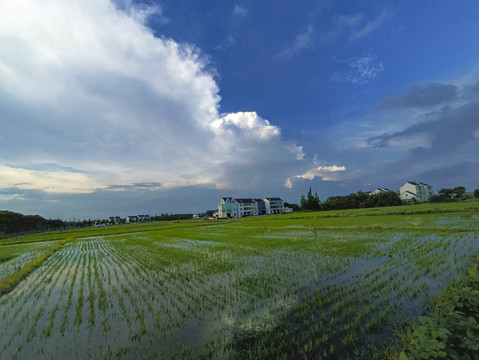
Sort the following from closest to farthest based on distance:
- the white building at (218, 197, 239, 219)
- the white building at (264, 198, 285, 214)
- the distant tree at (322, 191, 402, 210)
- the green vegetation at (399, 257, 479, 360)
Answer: the green vegetation at (399, 257, 479, 360) → the distant tree at (322, 191, 402, 210) → the white building at (218, 197, 239, 219) → the white building at (264, 198, 285, 214)

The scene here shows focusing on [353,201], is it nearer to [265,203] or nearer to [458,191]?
[458,191]

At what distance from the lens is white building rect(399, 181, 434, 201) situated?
87438 millimetres

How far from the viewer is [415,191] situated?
87250mm

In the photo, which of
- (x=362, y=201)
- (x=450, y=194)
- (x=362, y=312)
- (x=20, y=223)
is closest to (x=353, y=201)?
(x=362, y=201)

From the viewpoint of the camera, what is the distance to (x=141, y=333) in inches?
207

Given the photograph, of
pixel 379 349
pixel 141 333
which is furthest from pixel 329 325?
pixel 141 333

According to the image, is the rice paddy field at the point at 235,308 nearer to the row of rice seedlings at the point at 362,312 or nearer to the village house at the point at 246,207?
the row of rice seedlings at the point at 362,312

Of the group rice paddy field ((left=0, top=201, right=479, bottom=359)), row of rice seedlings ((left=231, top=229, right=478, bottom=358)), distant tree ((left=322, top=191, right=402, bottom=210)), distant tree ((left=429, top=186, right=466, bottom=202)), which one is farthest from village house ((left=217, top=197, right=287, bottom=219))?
row of rice seedlings ((left=231, top=229, right=478, bottom=358))

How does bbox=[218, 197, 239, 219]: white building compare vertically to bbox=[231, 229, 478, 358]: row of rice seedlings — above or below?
above

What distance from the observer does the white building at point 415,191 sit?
87438 mm

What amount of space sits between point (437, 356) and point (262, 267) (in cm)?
835

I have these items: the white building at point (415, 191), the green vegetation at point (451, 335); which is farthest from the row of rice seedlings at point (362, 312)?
the white building at point (415, 191)

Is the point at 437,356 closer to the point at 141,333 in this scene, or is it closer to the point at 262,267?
the point at 141,333

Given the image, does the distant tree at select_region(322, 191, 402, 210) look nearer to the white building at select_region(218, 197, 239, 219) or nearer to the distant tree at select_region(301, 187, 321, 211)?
the distant tree at select_region(301, 187, 321, 211)
